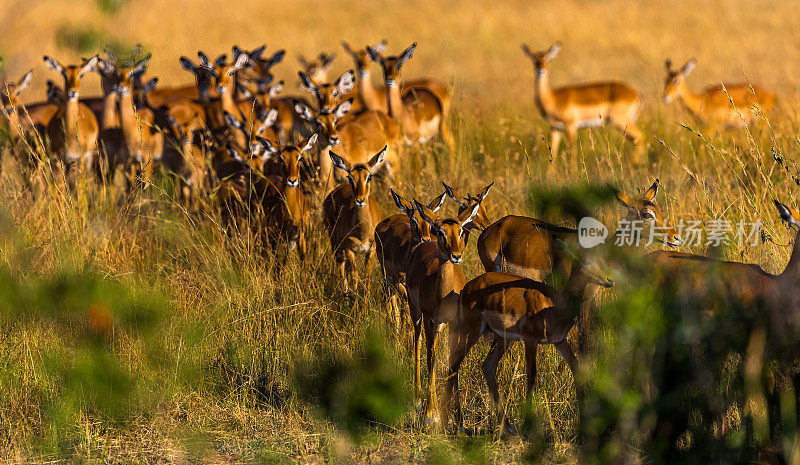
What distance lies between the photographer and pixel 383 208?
694 cm

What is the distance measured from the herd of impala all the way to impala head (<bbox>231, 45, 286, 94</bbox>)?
0.14 ft

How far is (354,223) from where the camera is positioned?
6.08 meters

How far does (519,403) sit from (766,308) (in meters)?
1.17

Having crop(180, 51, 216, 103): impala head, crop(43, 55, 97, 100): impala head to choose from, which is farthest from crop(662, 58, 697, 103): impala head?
crop(43, 55, 97, 100): impala head

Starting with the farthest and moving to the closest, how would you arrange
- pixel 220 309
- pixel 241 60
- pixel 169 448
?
pixel 241 60, pixel 220 309, pixel 169 448

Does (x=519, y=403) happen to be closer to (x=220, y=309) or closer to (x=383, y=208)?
(x=220, y=309)

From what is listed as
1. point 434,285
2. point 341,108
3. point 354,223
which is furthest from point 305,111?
point 434,285

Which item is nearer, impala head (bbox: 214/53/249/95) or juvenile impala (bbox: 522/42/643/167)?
impala head (bbox: 214/53/249/95)

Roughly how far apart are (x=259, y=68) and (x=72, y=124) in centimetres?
363

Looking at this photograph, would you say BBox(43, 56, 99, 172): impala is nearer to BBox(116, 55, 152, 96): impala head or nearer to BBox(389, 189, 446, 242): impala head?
BBox(116, 55, 152, 96): impala head

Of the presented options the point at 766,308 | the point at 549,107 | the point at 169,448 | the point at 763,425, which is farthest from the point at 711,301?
the point at 549,107

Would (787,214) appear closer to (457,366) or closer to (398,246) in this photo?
(457,366)

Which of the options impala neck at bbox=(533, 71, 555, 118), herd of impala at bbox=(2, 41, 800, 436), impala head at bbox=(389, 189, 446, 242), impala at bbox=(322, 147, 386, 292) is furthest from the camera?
impala neck at bbox=(533, 71, 555, 118)

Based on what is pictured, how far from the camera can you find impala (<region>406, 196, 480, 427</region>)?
14.5 ft
